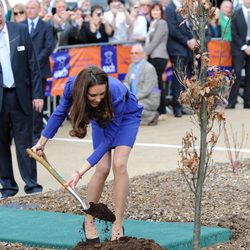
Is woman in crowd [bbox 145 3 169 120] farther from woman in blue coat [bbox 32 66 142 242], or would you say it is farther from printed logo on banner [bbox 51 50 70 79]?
woman in blue coat [bbox 32 66 142 242]

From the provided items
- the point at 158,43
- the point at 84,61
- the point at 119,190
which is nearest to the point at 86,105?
the point at 119,190

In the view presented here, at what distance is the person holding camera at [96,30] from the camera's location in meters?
18.2

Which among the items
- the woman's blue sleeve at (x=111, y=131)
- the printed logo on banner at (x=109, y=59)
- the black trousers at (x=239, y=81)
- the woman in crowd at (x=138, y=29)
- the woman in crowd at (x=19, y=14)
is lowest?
the black trousers at (x=239, y=81)

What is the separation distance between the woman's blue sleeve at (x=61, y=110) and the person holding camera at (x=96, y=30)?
34.4 feet

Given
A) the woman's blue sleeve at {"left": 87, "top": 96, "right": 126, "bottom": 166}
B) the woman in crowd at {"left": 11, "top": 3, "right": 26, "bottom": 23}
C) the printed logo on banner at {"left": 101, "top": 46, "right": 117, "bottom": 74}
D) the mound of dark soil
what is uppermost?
the woman in crowd at {"left": 11, "top": 3, "right": 26, "bottom": 23}

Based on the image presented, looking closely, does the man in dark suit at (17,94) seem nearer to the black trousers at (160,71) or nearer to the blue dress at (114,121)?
the blue dress at (114,121)

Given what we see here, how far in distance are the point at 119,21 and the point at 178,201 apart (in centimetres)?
1043

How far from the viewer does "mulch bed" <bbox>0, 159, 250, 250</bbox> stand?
8.44 metres

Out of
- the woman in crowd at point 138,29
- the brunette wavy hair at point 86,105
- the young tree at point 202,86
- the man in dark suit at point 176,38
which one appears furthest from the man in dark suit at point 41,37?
the young tree at point 202,86

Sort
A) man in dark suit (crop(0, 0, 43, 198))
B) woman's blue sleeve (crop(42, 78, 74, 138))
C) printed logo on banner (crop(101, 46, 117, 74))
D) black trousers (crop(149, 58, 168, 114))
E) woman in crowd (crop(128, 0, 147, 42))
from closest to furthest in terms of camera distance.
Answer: woman's blue sleeve (crop(42, 78, 74, 138)) < man in dark suit (crop(0, 0, 43, 198)) < black trousers (crop(149, 58, 168, 114)) < printed logo on banner (crop(101, 46, 117, 74)) < woman in crowd (crop(128, 0, 147, 42))

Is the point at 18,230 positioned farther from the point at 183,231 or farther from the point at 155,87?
the point at 155,87

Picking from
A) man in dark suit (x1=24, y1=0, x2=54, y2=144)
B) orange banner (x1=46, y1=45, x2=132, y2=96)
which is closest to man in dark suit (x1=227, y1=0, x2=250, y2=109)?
orange banner (x1=46, y1=45, x2=132, y2=96)

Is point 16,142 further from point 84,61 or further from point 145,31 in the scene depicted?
point 145,31

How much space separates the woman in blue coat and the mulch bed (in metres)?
0.82
